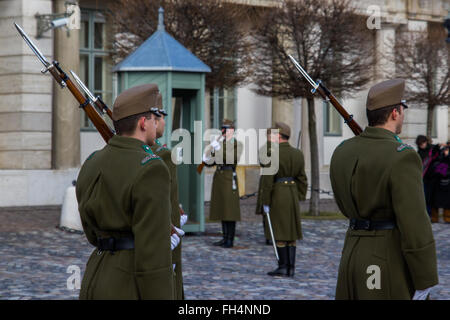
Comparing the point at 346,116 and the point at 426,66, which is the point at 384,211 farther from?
the point at 426,66

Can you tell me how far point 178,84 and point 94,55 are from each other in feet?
27.3

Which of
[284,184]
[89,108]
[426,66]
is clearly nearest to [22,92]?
[426,66]

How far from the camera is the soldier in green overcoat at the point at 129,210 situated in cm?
373

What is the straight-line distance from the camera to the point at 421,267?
425cm

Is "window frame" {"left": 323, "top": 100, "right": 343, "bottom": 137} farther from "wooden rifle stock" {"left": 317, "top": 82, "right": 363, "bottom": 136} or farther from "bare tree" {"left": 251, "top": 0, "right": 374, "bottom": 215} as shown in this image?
"wooden rifle stock" {"left": 317, "top": 82, "right": 363, "bottom": 136}

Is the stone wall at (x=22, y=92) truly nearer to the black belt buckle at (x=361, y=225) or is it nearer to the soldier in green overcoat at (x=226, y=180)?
the soldier in green overcoat at (x=226, y=180)

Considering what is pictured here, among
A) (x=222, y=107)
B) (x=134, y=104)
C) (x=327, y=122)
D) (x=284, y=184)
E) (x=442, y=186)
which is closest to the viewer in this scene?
(x=134, y=104)

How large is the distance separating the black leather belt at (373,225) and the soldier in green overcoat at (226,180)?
321 inches

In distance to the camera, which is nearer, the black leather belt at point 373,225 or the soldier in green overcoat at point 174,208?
the black leather belt at point 373,225

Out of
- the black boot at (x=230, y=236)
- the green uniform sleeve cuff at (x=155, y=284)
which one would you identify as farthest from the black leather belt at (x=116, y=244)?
the black boot at (x=230, y=236)

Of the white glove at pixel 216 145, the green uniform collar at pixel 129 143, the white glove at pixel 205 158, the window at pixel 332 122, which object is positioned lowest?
the white glove at pixel 205 158

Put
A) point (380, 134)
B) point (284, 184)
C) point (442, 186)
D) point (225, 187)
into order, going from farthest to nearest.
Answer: point (442, 186) < point (225, 187) < point (284, 184) < point (380, 134)
